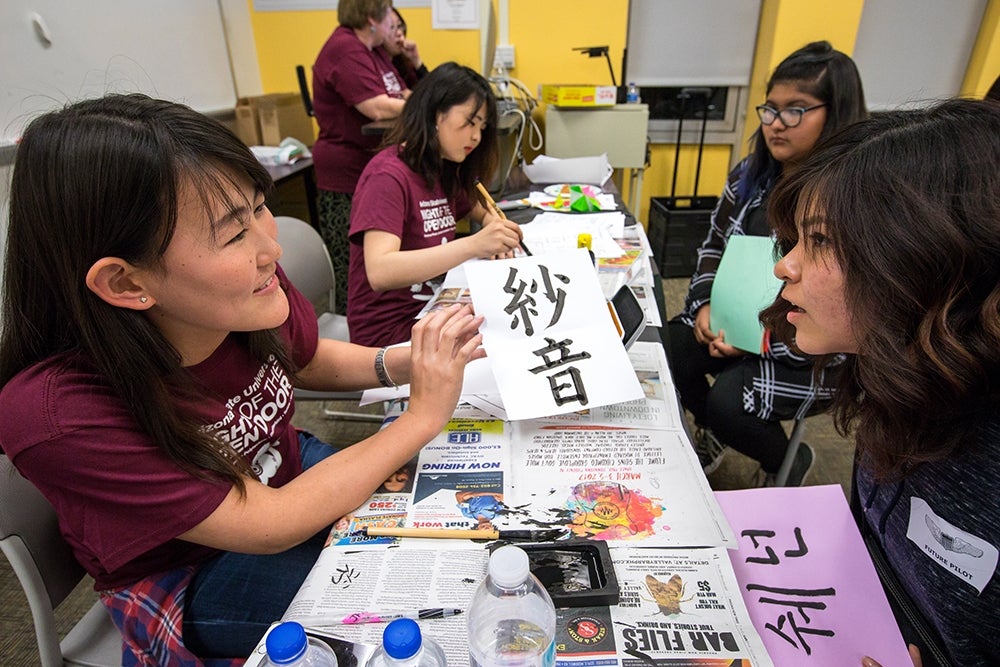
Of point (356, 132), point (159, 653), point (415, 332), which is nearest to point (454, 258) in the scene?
point (415, 332)

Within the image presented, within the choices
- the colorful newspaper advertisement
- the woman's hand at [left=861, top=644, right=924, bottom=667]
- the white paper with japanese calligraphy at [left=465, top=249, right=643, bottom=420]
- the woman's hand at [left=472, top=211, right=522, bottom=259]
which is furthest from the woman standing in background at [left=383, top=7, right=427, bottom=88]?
the woman's hand at [left=861, top=644, right=924, bottom=667]

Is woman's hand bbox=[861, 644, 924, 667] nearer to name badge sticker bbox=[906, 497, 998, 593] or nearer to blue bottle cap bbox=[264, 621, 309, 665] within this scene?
name badge sticker bbox=[906, 497, 998, 593]

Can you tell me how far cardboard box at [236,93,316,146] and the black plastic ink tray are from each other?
304cm

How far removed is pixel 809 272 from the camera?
2.35ft

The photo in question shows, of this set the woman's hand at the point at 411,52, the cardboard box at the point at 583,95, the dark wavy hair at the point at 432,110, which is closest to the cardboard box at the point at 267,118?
the woman's hand at the point at 411,52

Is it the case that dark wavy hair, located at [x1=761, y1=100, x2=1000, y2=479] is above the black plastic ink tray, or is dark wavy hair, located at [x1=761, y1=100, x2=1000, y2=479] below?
above

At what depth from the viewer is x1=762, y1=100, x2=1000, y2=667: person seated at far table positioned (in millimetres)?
588

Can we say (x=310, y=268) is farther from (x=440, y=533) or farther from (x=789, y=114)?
(x=789, y=114)

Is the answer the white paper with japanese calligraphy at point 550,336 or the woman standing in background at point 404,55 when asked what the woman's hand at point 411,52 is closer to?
the woman standing in background at point 404,55

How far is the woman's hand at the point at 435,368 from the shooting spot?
31.4 inches

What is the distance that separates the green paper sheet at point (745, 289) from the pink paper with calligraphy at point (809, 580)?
2.14ft

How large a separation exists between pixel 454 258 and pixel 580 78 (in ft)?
7.80

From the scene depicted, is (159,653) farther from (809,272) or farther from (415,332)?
(809,272)

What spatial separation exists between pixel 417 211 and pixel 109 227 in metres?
0.96
